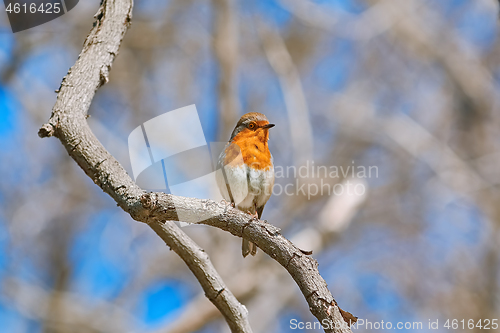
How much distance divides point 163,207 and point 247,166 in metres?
2.28

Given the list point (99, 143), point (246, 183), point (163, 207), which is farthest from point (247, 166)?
point (163, 207)

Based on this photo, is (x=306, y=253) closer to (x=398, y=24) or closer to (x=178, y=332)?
(x=178, y=332)

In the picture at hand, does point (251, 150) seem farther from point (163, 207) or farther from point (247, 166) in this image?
point (163, 207)

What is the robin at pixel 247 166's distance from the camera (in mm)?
4816

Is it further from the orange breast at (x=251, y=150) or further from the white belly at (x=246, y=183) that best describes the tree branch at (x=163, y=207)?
the orange breast at (x=251, y=150)

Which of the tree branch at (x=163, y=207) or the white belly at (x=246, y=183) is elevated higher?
the white belly at (x=246, y=183)

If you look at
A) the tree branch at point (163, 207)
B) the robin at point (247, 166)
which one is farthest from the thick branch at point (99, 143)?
the robin at point (247, 166)

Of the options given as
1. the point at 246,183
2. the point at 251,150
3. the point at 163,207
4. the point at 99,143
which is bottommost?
the point at 163,207

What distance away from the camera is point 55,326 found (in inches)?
413

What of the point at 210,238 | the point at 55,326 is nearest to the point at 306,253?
the point at 210,238

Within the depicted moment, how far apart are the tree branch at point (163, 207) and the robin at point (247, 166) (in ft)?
3.94

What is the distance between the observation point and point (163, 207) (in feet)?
8.63

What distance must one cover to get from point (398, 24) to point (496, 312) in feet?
30.1

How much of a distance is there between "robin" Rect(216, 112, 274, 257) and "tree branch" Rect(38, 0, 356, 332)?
47.3 inches
